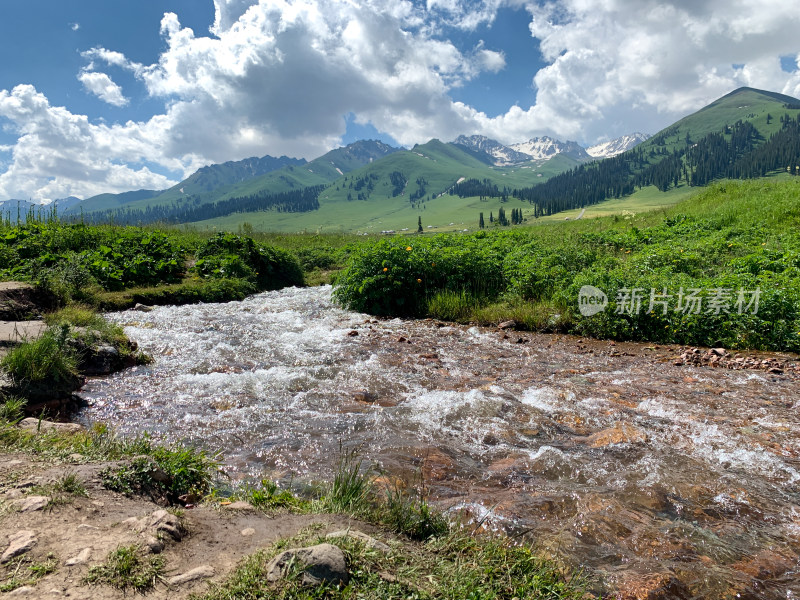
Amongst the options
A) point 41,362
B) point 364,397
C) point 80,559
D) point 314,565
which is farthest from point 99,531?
point 41,362

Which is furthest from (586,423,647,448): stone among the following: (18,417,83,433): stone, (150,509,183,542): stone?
(18,417,83,433): stone

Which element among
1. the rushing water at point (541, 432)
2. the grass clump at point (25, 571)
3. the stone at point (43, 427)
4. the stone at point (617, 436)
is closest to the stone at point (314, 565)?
the grass clump at point (25, 571)

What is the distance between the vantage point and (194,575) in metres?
2.39

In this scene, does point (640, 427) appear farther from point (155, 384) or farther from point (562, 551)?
point (155, 384)

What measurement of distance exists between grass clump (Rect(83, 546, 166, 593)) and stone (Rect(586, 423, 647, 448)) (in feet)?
15.7

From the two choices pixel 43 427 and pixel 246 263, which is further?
pixel 246 263

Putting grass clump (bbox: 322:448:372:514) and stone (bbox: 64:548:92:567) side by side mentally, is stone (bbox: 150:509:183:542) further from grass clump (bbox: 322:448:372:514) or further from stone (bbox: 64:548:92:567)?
grass clump (bbox: 322:448:372:514)

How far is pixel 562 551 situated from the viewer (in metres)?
3.34

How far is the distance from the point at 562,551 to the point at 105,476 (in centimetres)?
383

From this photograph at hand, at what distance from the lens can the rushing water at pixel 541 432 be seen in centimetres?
353

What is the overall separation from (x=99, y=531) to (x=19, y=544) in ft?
1.32

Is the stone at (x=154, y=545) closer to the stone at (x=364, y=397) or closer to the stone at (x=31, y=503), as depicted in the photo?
the stone at (x=31, y=503)

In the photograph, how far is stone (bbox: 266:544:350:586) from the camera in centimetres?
226

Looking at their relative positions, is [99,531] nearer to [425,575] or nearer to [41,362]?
[425,575]
